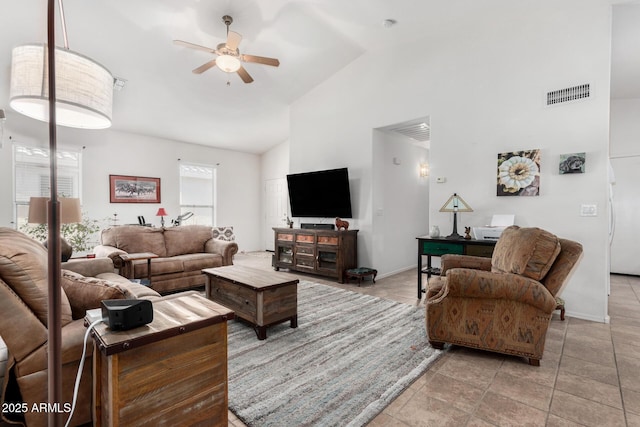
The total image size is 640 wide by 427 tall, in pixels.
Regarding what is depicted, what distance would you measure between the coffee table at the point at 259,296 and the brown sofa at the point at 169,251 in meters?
1.21

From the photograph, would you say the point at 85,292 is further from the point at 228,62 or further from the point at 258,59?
the point at 258,59

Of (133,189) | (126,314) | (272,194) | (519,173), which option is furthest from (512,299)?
(133,189)

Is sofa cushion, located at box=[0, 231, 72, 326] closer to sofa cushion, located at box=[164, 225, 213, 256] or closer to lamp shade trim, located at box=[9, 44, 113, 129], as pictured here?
lamp shade trim, located at box=[9, 44, 113, 129]

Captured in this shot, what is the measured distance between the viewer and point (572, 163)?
320cm

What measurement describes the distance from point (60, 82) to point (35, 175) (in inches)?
229

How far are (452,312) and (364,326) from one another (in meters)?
0.88

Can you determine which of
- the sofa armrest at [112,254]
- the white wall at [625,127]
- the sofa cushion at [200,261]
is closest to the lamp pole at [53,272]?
the sofa armrest at [112,254]

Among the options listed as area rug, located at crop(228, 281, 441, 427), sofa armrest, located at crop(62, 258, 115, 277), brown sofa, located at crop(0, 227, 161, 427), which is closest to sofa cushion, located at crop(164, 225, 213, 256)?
sofa armrest, located at crop(62, 258, 115, 277)

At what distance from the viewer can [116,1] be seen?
329cm

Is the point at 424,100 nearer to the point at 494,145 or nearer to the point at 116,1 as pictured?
the point at 494,145

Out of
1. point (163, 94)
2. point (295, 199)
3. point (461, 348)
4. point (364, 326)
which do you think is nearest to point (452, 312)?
point (461, 348)

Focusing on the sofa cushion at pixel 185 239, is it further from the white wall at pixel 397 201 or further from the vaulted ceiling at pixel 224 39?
the white wall at pixel 397 201

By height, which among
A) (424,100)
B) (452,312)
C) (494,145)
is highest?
(424,100)

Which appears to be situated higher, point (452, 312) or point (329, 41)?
point (329, 41)
